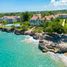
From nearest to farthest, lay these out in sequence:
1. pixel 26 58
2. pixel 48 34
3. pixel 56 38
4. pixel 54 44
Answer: pixel 26 58 < pixel 54 44 < pixel 56 38 < pixel 48 34

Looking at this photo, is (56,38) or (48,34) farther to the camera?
(48,34)

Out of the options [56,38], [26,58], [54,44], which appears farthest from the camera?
[56,38]

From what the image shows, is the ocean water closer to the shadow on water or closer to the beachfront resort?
the beachfront resort

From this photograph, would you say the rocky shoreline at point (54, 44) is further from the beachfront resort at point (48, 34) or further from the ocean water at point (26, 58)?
the ocean water at point (26, 58)

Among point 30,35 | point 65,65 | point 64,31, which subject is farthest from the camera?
point 30,35

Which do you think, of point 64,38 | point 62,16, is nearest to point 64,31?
point 64,38

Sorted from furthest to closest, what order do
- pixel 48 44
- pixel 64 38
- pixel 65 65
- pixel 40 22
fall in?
pixel 40 22
pixel 64 38
pixel 48 44
pixel 65 65

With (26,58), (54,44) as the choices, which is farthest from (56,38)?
(26,58)

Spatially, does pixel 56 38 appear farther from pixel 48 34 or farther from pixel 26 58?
pixel 26 58

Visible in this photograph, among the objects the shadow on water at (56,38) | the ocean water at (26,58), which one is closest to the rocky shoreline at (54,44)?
the shadow on water at (56,38)

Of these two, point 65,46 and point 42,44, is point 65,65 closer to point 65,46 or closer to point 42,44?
point 65,46

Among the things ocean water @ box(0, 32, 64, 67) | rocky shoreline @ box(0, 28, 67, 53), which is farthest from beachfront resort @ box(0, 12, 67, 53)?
ocean water @ box(0, 32, 64, 67)
